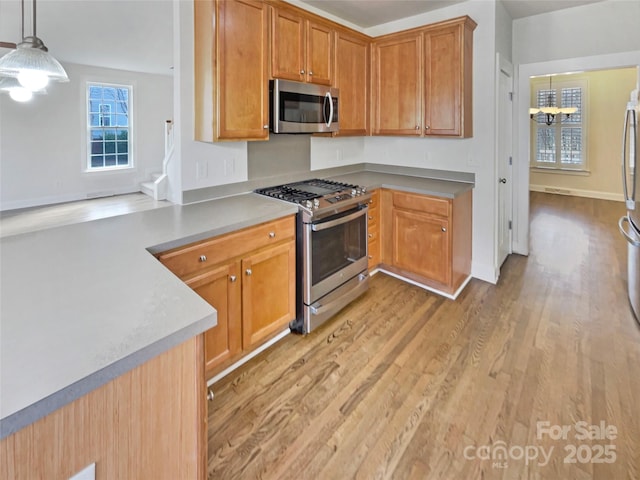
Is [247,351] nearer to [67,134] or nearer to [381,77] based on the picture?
[381,77]

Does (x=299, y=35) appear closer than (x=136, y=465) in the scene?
No

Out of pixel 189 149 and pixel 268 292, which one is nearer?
pixel 268 292

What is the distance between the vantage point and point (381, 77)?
12.3 ft

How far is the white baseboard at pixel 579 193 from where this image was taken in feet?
→ 24.2

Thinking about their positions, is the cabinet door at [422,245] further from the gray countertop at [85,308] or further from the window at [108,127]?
the window at [108,127]

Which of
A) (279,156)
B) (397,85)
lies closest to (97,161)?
(279,156)

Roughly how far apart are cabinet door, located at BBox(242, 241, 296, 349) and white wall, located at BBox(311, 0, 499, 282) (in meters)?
1.44

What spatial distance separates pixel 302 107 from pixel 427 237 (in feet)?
5.22

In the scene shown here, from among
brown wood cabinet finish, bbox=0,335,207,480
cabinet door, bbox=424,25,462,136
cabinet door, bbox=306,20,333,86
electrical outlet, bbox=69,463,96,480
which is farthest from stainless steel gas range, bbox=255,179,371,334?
electrical outlet, bbox=69,463,96,480

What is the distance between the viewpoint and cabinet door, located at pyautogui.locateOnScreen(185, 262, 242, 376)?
201cm

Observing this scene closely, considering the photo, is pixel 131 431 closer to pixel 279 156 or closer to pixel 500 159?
pixel 279 156

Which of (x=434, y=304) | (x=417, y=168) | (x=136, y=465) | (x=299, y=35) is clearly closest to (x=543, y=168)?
(x=417, y=168)

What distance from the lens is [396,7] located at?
135 inches

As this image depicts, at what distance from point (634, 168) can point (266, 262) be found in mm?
2941
